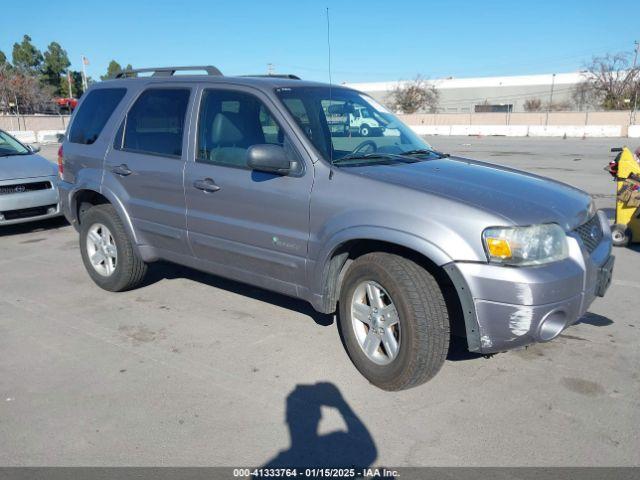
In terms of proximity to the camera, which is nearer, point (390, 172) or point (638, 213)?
point (390, 172)

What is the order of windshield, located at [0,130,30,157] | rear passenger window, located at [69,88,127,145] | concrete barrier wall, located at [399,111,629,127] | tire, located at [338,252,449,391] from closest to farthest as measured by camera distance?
tire, located at [338,252,449,391] < rear passenger window, located at [69,88,127,145] < windshield, located at [0,130,30,157] < concrete barrier wall, located at [399,111,629,127]

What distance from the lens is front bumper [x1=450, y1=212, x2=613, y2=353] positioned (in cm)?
303

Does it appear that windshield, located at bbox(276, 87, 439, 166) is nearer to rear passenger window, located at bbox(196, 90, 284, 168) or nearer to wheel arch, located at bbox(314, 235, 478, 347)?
rear passenger window, located at bbox(196, 90, 284, 168)

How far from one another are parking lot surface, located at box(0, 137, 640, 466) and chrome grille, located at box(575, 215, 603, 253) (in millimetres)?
866

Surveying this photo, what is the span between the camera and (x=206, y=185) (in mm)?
4254

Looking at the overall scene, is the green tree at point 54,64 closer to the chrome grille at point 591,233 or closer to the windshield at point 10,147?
the windshield at point 10,147

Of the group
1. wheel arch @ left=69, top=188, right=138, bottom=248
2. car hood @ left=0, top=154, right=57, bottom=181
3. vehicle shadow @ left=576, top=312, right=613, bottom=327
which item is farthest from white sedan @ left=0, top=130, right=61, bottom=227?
vehicle shadow @ left=576, top=312, right=613, bottom=327

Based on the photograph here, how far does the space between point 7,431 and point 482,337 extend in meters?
2.72

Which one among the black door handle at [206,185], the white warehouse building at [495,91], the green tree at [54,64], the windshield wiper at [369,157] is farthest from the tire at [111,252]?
the green tree at [54,64]

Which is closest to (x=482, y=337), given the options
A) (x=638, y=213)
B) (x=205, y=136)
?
(x=205, y=136)

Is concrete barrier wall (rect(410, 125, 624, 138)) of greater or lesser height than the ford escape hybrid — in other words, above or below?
below

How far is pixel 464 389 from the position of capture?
3.55 meters

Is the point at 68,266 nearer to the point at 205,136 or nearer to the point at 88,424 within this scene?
the point at 205,136

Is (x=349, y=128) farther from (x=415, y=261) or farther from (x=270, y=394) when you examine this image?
(x=270, y=394)
